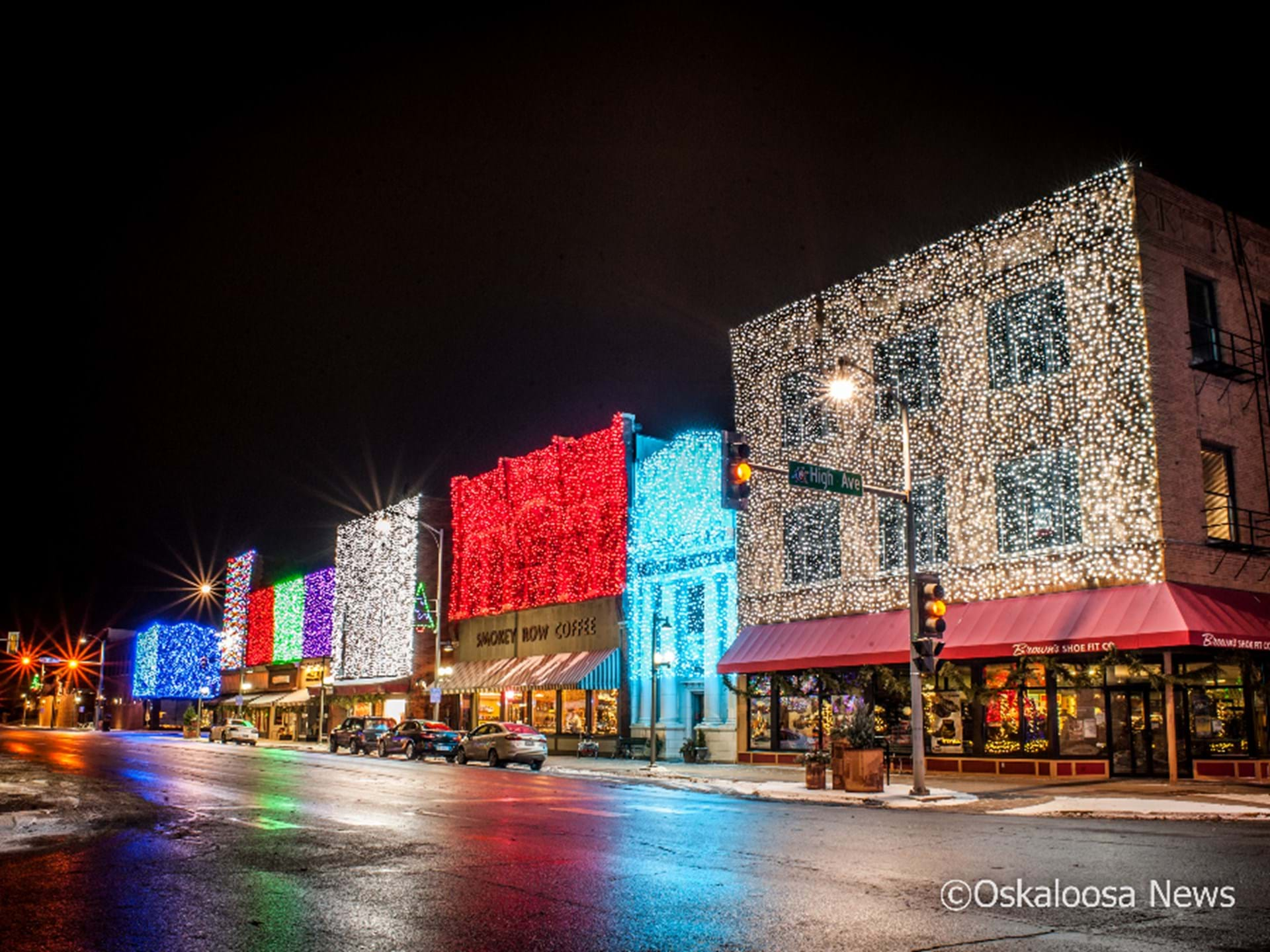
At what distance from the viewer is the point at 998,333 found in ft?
90.8

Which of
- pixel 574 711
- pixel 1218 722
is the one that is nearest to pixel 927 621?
pixel 1218 722

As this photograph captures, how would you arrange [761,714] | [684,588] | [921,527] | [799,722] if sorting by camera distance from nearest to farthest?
[921,527] → [799,722] → [761,714] → [684,588]

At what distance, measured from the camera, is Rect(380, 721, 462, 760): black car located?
40.0m

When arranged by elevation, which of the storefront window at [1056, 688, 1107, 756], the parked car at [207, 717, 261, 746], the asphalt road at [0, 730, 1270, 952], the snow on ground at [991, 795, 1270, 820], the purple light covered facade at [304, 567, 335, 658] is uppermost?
the purple light covered facade at [304, 567, 335, 658]

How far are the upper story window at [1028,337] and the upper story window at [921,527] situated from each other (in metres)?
3.37

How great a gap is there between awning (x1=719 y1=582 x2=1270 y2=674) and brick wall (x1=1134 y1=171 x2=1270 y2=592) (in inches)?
31.8

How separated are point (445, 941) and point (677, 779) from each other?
21112 mm

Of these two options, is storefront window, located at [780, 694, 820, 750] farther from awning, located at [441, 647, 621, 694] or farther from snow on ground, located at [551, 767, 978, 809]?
awning, located at [441, 647, 621, 694]

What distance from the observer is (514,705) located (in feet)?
154

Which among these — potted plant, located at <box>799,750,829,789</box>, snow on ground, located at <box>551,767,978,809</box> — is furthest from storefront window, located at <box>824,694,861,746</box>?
potted plant, located at <box>799,750,829,789</box>

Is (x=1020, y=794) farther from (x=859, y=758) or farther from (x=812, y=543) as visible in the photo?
(x=812, y=543)

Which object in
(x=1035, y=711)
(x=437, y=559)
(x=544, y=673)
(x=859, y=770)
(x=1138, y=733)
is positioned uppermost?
(x=437, y=559)

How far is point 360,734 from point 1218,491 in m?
34.0

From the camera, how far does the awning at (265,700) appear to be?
223 feet
